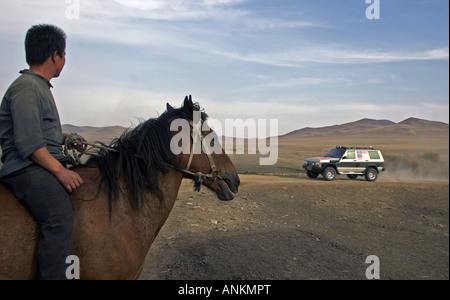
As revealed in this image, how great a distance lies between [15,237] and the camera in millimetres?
2516

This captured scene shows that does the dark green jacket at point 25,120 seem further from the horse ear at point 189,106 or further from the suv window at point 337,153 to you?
the suv window at point 337,153

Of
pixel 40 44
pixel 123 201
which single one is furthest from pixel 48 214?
pixel 40 44

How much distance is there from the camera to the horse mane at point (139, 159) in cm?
317

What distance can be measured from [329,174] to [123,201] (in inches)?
747

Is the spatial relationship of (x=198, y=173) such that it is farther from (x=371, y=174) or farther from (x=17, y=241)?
(x=371, y=174)

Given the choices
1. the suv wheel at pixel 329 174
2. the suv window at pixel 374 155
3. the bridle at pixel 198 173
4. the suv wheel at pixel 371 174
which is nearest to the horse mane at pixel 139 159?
the bridle at pixel 198 173

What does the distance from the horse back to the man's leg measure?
7 centimetres

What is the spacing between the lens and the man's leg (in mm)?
2516

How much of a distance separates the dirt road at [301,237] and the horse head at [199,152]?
2.88 m

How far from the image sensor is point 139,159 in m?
3.41

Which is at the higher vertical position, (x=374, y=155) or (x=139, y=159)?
(x=374, y=155)

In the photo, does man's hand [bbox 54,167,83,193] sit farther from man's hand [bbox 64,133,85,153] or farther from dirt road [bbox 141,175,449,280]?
dirt road [bbox 141,175,449,280]

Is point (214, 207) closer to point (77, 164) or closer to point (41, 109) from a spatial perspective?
point (77, 164)
